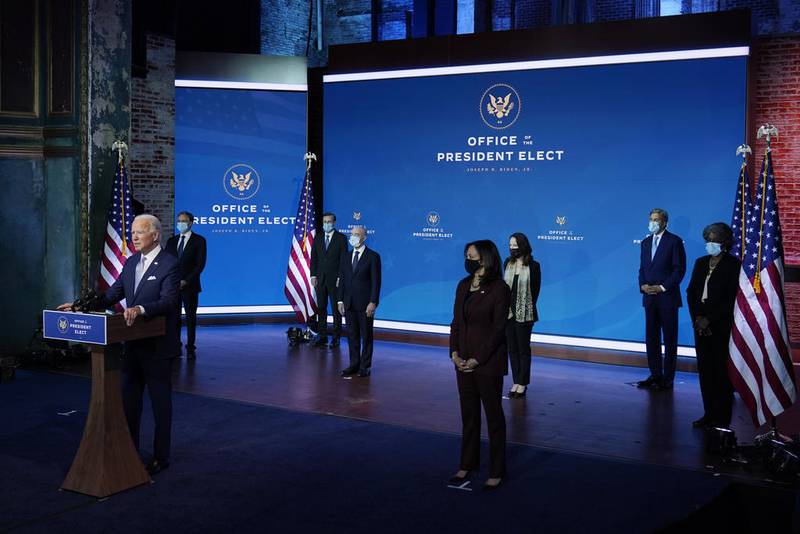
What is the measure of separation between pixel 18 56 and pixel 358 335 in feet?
17.5

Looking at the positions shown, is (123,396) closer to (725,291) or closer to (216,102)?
(725,291)

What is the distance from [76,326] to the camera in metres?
5.64

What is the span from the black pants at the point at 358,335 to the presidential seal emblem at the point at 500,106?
346 cm

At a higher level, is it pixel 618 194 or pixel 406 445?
pixel 618 194

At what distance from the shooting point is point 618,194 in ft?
35.4

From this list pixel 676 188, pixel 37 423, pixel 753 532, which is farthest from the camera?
pixel 676 188

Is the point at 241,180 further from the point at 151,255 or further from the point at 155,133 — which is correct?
the point at 151,255

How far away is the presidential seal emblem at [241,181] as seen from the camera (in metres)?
13.8

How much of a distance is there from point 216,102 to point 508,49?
4832mm

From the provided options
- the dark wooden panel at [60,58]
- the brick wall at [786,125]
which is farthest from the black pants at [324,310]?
the brick wall at [786,125]

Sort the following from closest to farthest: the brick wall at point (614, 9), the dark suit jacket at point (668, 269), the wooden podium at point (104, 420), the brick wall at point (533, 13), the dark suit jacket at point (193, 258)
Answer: the wooden podium at point (104, 420) → the dark suit jacket at point (668, 269) → the dark suit jacket at point (193, 258) → the brick wall at point (614, 9) → the brick wall at point (533, 13)

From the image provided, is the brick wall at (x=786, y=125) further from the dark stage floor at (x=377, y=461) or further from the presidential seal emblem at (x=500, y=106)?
the presidential seal emblem at (x=500, y=106)

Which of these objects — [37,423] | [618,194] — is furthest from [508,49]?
[37,423]

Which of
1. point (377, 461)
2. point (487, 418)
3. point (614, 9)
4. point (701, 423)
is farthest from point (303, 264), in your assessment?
point (614, 9)
